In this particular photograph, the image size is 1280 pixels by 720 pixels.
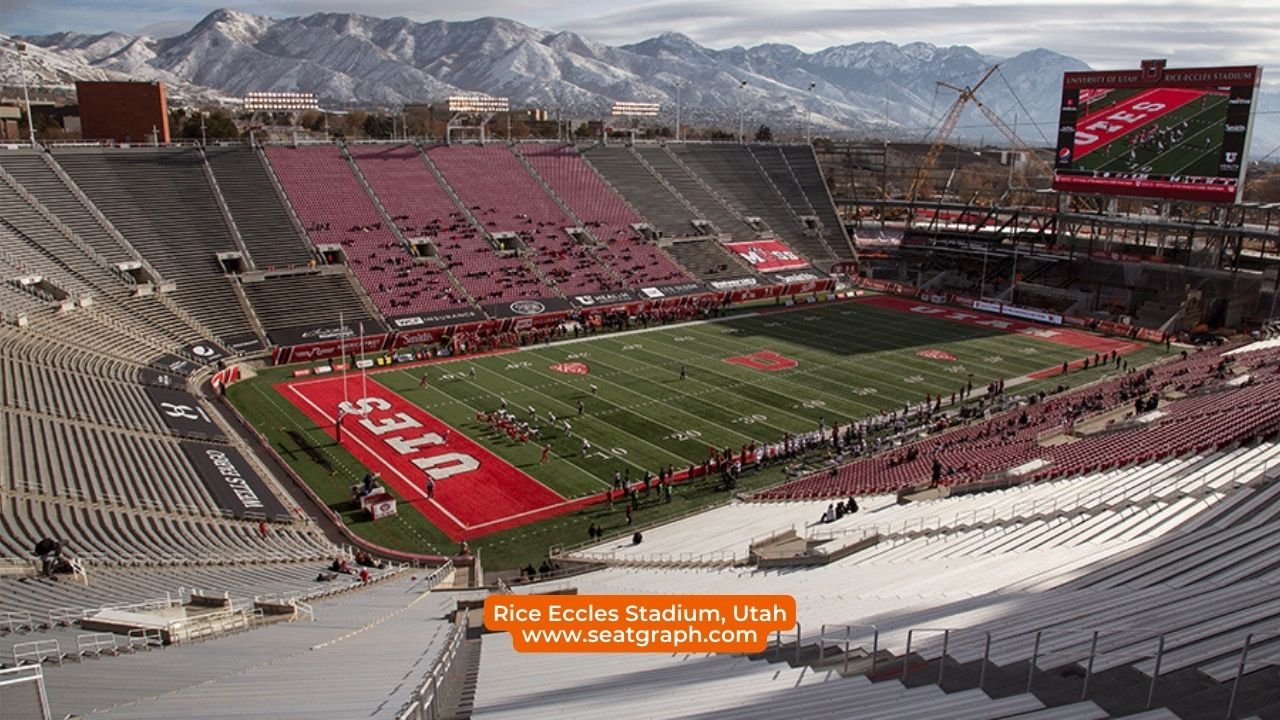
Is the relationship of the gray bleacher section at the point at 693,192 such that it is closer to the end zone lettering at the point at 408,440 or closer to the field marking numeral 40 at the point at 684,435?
the field marking numeral 40 at the point at 684,435

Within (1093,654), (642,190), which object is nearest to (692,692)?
(1093,654)

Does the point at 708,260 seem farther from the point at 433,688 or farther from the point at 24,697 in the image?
the point at 24,697

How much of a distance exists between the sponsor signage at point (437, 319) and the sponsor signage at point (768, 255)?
20600mm

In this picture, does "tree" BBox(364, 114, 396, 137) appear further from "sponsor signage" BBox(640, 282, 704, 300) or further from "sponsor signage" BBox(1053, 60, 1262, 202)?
"sponsor signage" BBox(1053, 60, 1262, 202)

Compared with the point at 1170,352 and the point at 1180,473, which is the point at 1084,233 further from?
the point at 1180,473

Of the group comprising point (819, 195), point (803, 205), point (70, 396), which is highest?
point (819, 195)

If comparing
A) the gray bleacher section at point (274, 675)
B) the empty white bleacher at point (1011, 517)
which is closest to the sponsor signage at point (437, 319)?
the empty white bleacher at point (1011, 517)

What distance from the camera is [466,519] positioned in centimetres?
2488

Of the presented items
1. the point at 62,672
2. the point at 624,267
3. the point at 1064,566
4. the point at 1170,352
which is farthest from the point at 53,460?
the point at 1170,352

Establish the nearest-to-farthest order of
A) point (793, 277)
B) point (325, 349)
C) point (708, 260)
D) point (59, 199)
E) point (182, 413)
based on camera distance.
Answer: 1. point (182, 413)
2. point (325, 349)
3. point (59, 199)
4. point (708, 260)
5. point (793, 277)

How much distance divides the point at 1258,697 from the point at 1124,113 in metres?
49.5

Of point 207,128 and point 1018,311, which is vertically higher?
point 207,128

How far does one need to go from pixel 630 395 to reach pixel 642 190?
30485 millimetres

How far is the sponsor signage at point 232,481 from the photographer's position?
23781mm
